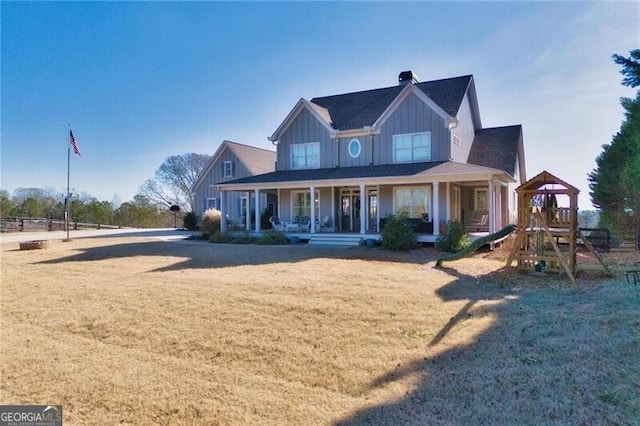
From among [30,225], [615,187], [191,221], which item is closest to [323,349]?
[615,187]

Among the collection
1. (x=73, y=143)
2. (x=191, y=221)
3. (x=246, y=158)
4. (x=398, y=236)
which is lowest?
(x=398, y=236)

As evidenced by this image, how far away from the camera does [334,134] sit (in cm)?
2088

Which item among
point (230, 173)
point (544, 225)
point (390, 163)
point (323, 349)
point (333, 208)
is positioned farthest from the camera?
point (230, 173)

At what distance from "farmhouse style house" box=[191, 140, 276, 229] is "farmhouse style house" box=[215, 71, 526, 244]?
22.8 ft

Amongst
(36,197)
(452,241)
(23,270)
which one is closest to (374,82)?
(452,241)

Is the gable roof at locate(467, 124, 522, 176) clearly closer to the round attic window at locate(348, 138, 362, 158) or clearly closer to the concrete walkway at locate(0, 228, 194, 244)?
the round attic window at locate(348, 138, 362, 158)

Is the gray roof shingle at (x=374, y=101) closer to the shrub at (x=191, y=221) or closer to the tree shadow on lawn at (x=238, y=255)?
the tree shadow on lawn at (x=238, y=255)

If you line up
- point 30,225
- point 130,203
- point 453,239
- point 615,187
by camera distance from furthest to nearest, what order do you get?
point 130,203 < point 30,225 < point 615,187 < point 453,239

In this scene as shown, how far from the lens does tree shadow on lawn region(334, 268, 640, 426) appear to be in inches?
149

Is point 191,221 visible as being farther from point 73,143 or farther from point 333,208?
point 333,208

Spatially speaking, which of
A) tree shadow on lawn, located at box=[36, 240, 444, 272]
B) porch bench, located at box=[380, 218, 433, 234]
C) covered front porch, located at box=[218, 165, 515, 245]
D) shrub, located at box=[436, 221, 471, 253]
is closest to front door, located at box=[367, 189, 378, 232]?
covered front porch, located at box=[218, 165, 515, 245]

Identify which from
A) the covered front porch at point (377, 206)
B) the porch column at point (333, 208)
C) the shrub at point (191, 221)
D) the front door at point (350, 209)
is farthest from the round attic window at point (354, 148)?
the shrub at point (191, 221)

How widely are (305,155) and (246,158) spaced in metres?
9.44

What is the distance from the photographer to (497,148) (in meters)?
21.4
